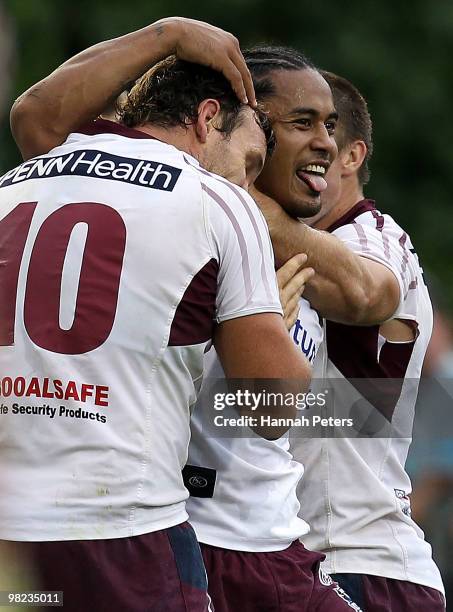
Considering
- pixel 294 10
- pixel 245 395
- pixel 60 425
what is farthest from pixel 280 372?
pixel 294 10

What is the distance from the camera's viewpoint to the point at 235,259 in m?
3.37

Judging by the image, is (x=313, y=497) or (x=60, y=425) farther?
(x=313, y=497)

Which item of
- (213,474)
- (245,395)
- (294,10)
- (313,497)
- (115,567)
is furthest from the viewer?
(294,10)

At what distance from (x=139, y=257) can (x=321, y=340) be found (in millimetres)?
1313

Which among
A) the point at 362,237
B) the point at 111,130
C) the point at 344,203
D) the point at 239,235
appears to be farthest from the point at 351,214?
the point at 239,235

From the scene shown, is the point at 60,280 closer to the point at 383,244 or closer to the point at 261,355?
the point at 261,355

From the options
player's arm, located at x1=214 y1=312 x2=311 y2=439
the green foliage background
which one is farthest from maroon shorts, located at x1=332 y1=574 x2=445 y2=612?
the green foliage background

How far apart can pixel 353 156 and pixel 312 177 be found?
2.03ft

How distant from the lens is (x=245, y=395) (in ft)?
11.4

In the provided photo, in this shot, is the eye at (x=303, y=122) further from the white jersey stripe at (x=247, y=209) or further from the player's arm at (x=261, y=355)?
the player's arm at (x=261, y=355)

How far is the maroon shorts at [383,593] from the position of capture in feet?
Result: 14.1

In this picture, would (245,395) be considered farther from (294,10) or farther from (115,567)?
(294,10)

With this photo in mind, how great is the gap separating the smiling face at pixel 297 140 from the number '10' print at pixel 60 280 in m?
1.26

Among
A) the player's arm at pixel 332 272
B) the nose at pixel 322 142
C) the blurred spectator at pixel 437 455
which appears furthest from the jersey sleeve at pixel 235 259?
the blurred spectator at pixel 437 455
